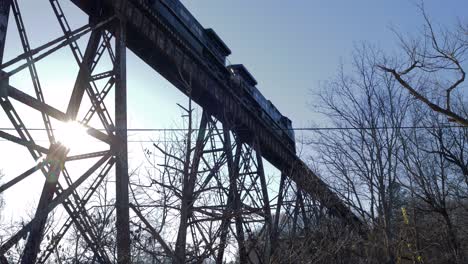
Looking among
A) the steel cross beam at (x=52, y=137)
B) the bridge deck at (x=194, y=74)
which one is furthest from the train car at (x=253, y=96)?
the steel cross beam at (x=52, y=137)

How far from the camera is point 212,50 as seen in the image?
12.9 m

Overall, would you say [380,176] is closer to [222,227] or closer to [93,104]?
[222,227]

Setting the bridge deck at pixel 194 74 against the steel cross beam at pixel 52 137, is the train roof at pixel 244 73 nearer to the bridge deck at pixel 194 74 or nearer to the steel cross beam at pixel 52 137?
the bridge deck at pixel 194 74

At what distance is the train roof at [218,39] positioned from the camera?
1294 centimetres

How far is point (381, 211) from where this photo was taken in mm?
10961

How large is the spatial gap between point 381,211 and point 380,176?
1.00m

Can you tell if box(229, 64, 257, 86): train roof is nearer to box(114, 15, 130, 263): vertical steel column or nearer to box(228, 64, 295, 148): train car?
box(228, 64, 295, 148): train car

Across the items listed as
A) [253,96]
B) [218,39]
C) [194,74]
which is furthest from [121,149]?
[253,96]

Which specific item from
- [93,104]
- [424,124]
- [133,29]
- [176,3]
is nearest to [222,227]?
[93,104]

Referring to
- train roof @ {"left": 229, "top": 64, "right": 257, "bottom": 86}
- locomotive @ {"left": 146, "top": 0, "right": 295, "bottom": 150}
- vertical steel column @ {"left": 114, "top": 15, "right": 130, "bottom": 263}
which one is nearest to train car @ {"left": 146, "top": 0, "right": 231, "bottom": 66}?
locomotive @ {"left": 146, "top": 0, "right": 295, "bottom": 150}

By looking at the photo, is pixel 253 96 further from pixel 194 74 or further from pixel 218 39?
pixel 194 74

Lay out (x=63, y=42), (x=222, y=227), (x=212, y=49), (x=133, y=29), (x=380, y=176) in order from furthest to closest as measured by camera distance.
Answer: (x=212, y=49) < (x=380, y=176) < (x=133, y=29) < (x=63, y=42) < (x=222, y=227)

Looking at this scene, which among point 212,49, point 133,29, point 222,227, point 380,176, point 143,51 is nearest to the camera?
point 222,227

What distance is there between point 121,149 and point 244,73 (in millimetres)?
9477
